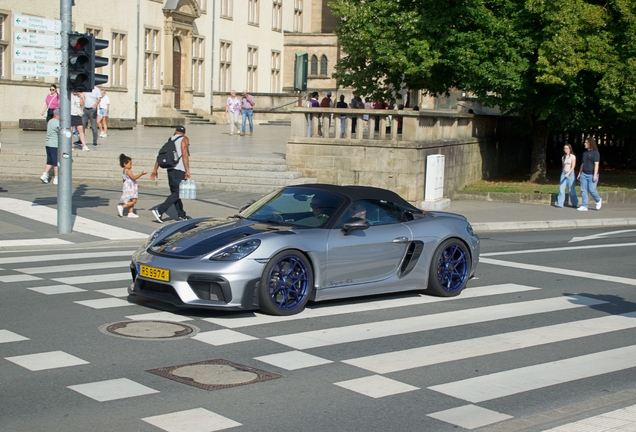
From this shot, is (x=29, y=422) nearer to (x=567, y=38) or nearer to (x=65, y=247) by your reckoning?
(x=65, y=247)

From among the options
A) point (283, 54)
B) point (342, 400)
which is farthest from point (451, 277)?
point (283, 54)

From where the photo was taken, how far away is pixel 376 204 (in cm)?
1064

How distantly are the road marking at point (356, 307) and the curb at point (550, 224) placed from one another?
8.01 meters

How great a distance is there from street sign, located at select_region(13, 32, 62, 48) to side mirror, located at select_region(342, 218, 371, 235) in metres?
7.90

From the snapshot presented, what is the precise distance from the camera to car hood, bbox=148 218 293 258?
9.25 m

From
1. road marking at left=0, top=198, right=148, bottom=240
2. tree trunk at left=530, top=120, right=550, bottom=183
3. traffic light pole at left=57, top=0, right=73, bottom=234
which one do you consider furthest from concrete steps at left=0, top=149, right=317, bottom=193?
tree trunk at left=530, top=120, right=550, bottom=183

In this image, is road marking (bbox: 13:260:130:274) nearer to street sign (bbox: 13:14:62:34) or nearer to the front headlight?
the front headlight

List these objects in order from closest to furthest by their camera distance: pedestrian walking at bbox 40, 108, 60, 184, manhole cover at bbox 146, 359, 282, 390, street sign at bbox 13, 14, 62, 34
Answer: manhole cover at bbox 146, 359, 282, 390, street sign at bbox 13, 14, 62, 34, pedestrian walking at bbox 40, 108, 60, 184

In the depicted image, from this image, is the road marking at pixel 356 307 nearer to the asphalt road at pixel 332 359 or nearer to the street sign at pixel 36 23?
the asphalt road at pixel 332 359

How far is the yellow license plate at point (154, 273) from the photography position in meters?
9.04

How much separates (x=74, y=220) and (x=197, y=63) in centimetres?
3571

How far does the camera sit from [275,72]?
203 feet

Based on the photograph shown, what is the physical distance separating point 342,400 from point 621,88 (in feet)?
71.3

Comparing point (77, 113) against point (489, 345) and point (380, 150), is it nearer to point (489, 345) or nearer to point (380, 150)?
point (380, 150)
